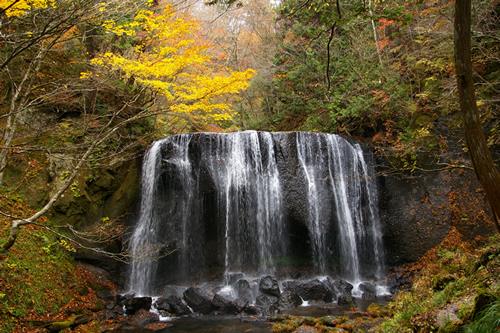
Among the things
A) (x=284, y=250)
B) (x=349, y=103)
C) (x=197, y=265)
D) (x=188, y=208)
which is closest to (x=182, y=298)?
(x=197, y=265)

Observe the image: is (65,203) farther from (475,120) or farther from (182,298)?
(475,120)

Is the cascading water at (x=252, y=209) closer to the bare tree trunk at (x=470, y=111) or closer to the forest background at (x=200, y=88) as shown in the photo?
the forest background at (x=200, y=88)

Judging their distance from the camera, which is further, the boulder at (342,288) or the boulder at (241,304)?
the boulder at (342,288)

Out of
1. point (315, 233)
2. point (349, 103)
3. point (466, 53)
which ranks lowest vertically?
point (315, 233)

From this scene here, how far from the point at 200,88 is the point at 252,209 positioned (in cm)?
503

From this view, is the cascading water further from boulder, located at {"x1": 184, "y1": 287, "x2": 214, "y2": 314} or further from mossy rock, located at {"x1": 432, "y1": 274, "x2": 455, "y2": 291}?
mossy rock, located at {"x1": 432, "y1": 274, "x2": 455, "y2": 291}

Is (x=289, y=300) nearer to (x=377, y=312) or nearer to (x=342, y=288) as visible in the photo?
(x=342, y=288)

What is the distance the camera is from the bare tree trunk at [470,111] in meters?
3.28

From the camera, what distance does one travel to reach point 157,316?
779 cm

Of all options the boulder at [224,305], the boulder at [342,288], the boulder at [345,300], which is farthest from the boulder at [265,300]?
the boulder at [342,288]

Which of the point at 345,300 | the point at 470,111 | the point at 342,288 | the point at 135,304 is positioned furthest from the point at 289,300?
the point at 470,111

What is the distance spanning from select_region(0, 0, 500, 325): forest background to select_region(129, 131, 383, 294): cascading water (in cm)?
144

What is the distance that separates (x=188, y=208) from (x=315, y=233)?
187 inches

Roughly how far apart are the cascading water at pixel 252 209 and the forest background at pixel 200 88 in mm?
1443
